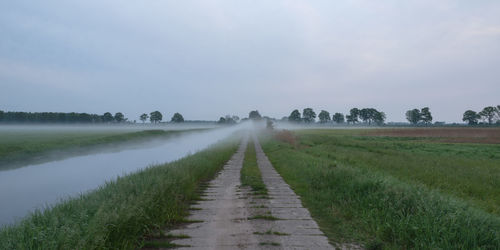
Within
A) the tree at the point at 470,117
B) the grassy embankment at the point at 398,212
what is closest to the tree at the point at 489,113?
the tree at the point at 470,117

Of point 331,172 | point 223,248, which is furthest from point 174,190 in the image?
point 331,172

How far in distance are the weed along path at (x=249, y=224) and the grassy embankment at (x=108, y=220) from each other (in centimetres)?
63

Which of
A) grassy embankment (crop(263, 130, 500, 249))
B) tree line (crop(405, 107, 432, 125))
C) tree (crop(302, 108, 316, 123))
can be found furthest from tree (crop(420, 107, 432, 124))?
grassy embankment (crop(263, 130, 500, 249))

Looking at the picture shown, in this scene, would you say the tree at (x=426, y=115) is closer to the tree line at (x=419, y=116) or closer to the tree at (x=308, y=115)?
the tree line at (x=419, y=116)

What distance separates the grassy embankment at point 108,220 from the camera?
417 centimetres

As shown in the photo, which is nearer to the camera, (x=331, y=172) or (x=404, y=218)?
(x=404, y=218)

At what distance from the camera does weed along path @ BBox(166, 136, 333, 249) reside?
505 centimetres

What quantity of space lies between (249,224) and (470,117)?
17208 centimetres

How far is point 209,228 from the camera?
19.1 ft

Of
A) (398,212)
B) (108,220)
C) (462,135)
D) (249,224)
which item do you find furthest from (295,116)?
(108,220)

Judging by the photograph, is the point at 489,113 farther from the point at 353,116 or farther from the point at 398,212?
the point at 398,212

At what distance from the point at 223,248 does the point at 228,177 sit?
762 centimetres

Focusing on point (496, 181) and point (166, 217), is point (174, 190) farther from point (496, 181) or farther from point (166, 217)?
point (496, 181)

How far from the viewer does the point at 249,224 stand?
6066 millimetres
